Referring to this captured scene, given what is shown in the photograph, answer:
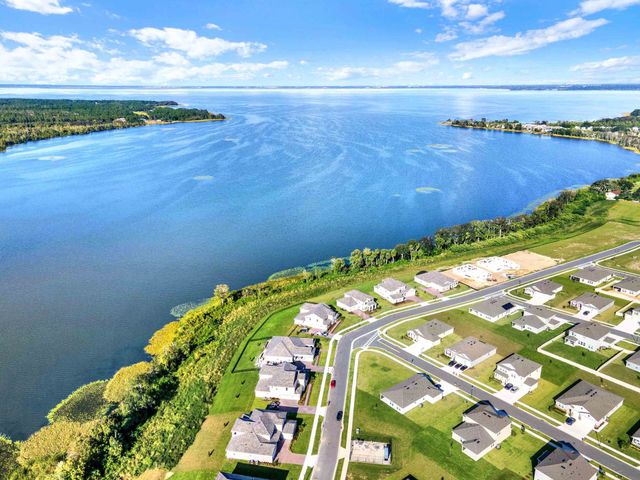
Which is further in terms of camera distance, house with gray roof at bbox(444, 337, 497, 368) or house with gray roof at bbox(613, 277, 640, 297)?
house with gray roof at bbox(613, 277, 640, 297)

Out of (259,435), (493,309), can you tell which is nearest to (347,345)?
(259,435)

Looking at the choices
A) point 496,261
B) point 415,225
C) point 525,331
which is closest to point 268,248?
point 415,225

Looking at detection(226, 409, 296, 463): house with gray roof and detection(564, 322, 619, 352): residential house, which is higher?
detection(564, 322, 619, 352): residential house

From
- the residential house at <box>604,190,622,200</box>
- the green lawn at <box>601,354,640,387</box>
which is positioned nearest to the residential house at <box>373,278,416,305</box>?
the green lawn at <box>601,354,640,387</box>

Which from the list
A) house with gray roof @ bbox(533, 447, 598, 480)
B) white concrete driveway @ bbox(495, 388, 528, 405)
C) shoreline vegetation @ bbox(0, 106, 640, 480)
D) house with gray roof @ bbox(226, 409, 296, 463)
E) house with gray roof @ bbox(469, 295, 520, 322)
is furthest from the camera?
house with gray roof @ bbox(469, 295, 520, 322)

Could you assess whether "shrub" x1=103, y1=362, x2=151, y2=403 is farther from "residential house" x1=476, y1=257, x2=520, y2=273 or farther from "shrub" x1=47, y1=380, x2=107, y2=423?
"residential house" x1=476, y1=257, x2=520, y2=273

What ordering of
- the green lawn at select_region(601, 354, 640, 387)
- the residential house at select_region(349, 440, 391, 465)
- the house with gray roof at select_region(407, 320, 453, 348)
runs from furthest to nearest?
the house with gray roof at select_region(407, 320, 453, 348) < the green lawn at select_region(601, 354, 640, 387) < the residential house at select_region(349, 440, 391, 465)

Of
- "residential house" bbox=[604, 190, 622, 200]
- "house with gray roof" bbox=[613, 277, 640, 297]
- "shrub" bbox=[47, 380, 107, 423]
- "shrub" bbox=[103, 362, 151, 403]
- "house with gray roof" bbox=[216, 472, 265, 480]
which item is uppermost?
"residential house" bbox=[604, 190, 622, 200]
